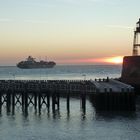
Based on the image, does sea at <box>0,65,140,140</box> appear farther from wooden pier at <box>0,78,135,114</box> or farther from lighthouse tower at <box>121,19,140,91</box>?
lighthouse tower at <box>121,19,140,91</box>

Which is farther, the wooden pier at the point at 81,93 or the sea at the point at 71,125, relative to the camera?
the wooden pier at the point at 81,93

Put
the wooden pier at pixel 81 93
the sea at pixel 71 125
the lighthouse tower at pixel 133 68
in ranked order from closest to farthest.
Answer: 1. the sea at pixel 71 125
2. the wooden pier at pixel 81 93
3. the lighthouse tower at pixel 133 68

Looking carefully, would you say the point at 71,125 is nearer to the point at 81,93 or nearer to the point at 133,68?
the point at 81,93

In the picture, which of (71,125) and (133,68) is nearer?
(71,125)

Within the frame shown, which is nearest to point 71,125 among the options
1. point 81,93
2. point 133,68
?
point 81,93

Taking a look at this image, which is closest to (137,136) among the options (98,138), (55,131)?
(98,138)

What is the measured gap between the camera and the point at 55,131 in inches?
1773

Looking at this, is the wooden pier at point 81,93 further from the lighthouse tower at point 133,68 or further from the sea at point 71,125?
the lighthouse tower at point 133,68

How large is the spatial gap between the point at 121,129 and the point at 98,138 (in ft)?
14.7

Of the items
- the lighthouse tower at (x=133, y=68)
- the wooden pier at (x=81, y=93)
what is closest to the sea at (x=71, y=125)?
the wooden pier at (x=81, y=93)

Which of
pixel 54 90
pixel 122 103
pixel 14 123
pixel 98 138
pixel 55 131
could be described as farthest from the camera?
pixel 54 90

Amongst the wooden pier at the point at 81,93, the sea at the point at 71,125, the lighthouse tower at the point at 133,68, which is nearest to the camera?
the sea at the point at 71,125

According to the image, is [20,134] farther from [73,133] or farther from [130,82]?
[130,82]

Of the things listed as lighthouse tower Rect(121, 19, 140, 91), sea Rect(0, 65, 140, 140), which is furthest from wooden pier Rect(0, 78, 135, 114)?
lighthouse tower Rect(121, 19, 140, 91)
